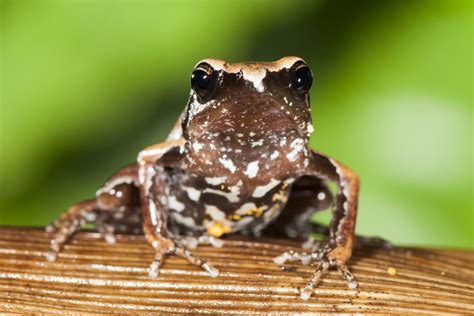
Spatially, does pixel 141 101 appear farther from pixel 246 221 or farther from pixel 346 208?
pixel 346 208

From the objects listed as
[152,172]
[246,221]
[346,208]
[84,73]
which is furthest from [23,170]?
[346,208]

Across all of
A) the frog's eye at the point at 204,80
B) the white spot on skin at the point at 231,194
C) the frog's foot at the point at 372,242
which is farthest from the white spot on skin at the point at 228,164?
the frog's foot at the point at 372,242

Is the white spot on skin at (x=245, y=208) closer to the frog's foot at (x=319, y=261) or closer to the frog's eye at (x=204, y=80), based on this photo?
the frog's foot at (x=319, y=261)

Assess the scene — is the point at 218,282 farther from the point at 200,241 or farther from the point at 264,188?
the point at 264,188

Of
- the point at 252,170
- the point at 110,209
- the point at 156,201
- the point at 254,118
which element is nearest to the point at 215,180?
the point at 252,170

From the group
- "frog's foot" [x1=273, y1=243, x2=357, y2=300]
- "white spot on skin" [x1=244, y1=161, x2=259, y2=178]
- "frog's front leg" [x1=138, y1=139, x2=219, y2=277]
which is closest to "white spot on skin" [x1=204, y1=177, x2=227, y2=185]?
"white spot on skin" [x1=244, y1=161, x2=259, y2=178]
